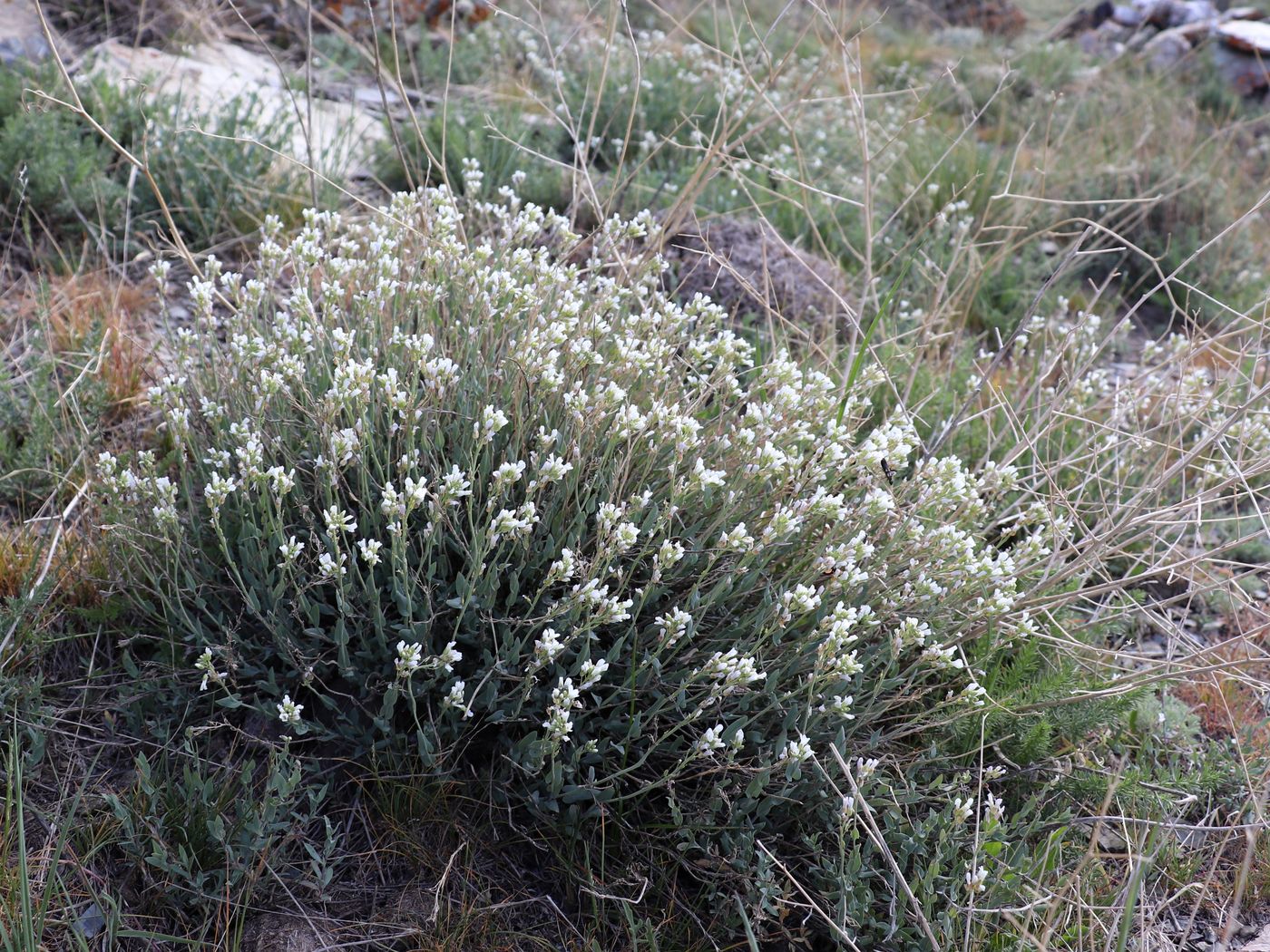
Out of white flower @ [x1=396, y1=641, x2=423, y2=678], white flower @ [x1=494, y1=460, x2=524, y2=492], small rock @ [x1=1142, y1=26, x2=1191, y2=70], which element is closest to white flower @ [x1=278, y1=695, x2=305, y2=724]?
white flower @ [x1=396, y1=641, x2=423, y2=678]

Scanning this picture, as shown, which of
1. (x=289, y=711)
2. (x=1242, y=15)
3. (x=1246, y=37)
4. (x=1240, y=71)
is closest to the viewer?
(x=289, y=711)

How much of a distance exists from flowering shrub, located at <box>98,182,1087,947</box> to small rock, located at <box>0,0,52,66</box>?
3.16 meters

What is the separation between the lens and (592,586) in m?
2.11

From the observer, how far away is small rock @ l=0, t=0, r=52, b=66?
4910 millimetres

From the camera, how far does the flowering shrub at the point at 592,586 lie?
2207mm

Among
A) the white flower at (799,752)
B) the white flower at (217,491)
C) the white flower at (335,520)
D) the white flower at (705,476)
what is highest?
the white flower at (705,476)

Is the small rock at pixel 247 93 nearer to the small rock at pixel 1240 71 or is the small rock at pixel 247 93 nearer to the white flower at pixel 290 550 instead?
the white flower at pixel 290 550

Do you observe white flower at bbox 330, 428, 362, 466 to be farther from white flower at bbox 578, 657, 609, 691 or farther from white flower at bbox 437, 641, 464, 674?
white flower at bbox 578, 657, 609, 691

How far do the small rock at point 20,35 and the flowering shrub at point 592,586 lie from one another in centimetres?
316

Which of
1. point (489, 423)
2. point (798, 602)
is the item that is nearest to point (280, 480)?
point (489, 423)

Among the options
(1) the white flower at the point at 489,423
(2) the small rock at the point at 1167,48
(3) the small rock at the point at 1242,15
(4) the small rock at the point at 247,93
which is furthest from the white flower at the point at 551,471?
(3) the small rock at the point at 1242,15

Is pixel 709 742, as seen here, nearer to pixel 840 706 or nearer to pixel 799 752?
pixel 799 752

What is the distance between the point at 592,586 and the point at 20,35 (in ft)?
16.2

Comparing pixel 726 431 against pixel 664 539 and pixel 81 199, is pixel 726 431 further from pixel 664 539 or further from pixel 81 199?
pixel 81 199
